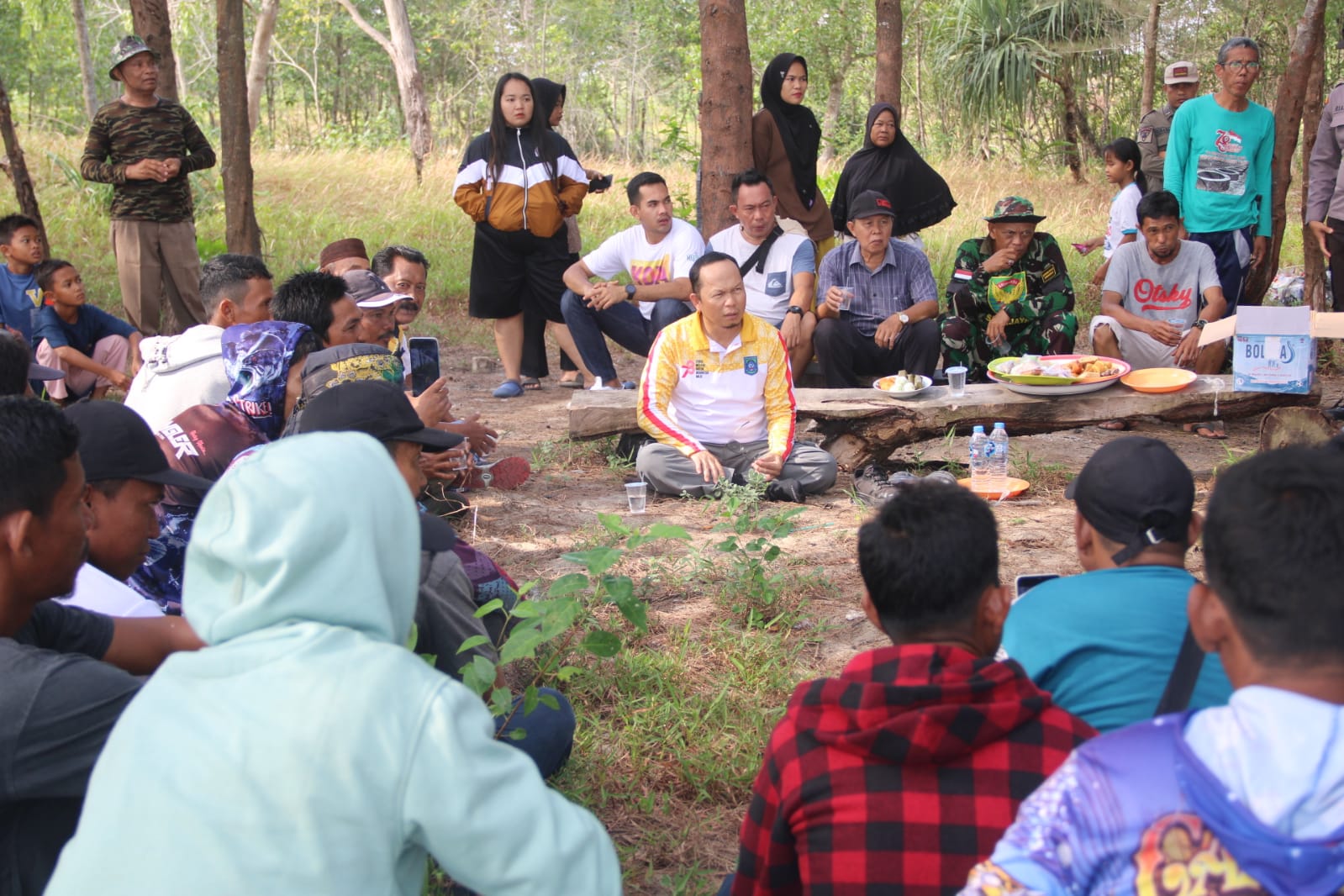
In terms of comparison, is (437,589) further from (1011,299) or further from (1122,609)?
(1011,299)

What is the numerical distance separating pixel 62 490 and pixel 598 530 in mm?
3035

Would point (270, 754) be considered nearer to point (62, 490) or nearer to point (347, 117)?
point (62, 490)

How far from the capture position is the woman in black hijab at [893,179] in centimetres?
729

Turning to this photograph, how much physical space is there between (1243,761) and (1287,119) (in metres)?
7.49

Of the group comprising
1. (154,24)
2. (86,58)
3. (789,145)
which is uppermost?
(86,58)

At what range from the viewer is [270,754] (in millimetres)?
1305

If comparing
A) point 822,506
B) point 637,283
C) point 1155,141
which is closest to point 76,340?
point 637,283


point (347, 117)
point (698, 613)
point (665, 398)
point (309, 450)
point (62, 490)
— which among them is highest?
point (347, 117)

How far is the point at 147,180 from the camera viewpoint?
6973 millimetres

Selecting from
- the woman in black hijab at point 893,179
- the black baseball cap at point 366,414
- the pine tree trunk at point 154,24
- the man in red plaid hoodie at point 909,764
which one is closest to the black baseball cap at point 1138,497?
the man in red plaid hoodie at point 909,764

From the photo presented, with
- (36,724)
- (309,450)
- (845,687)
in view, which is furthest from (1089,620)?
(36,724)

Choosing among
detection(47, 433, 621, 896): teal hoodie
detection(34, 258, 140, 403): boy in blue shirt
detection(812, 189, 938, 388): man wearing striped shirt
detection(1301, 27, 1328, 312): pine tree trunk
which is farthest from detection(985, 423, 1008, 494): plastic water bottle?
detection(34, 258, 140, 403): boy in blue shirt

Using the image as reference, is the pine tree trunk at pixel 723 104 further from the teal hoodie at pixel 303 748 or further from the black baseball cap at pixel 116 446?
the teal hoodie at pixel 303 748

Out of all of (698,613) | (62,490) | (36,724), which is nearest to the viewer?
(36,724)
